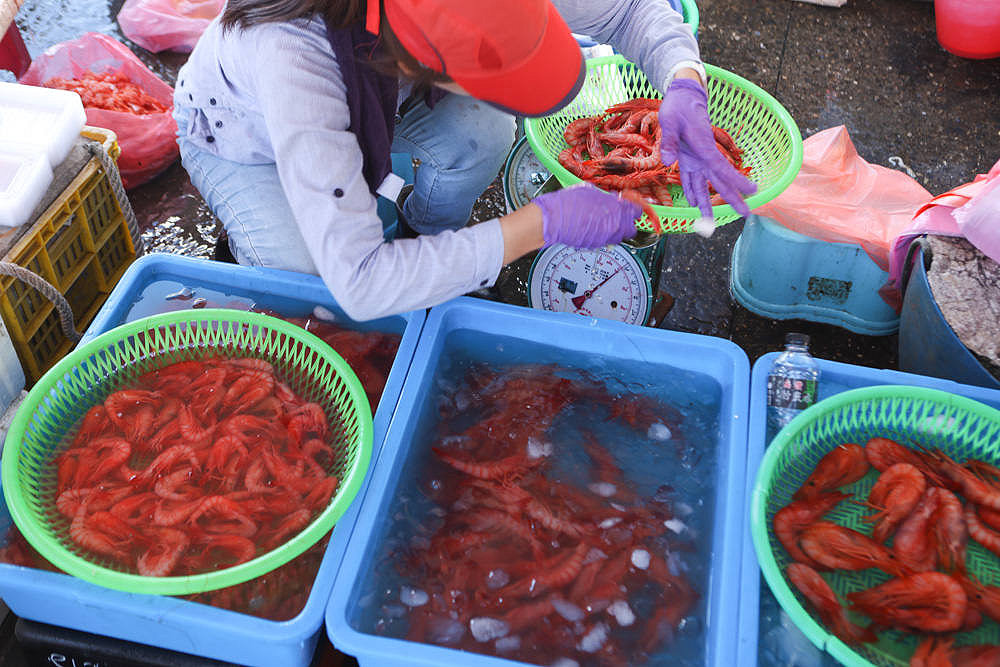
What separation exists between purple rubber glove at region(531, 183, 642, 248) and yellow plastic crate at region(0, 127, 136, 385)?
4.62 feet

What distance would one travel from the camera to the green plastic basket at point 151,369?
152cm

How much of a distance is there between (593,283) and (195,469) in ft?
3.97

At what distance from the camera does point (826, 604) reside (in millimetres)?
1591

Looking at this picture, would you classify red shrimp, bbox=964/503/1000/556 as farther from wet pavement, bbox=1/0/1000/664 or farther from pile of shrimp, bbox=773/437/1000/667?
wet pavement, bbox=1/0/1000/664

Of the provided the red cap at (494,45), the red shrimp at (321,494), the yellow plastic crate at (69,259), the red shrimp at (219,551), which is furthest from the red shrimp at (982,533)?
the yellow plastic crate at (69,259)

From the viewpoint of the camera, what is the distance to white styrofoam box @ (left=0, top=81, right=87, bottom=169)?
234cm

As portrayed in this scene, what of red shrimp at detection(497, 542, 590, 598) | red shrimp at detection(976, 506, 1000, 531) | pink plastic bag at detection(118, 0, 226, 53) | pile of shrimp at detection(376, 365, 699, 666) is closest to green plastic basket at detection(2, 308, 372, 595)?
pile of shrimp at detection(376, 365, 699, 666)

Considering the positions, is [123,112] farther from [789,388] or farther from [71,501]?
[789,388]

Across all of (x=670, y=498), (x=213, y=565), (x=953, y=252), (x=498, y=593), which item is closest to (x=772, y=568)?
(x=670, y=498)

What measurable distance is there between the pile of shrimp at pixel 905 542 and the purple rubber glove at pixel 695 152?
0.67 metres

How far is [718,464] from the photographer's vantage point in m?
1.95

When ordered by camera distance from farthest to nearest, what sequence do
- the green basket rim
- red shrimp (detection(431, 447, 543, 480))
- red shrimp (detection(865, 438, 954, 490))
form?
the green basket rim < red shrimp (detection(431, 447, 543, 480)) < red shrimp (detection(865, 438, 954, 490))

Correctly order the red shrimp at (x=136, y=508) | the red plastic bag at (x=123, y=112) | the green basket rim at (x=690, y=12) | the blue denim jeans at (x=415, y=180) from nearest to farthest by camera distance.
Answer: the red shrimp at (x=136, y=508), the blue denim jeans at (x=415, y=180), the green basket rim at (x=690, y=12), the red plastic bag at (x=123, y=112)

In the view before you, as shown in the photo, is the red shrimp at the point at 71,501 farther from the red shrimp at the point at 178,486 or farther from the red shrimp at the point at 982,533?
the red shrimp at the point at 982,533
